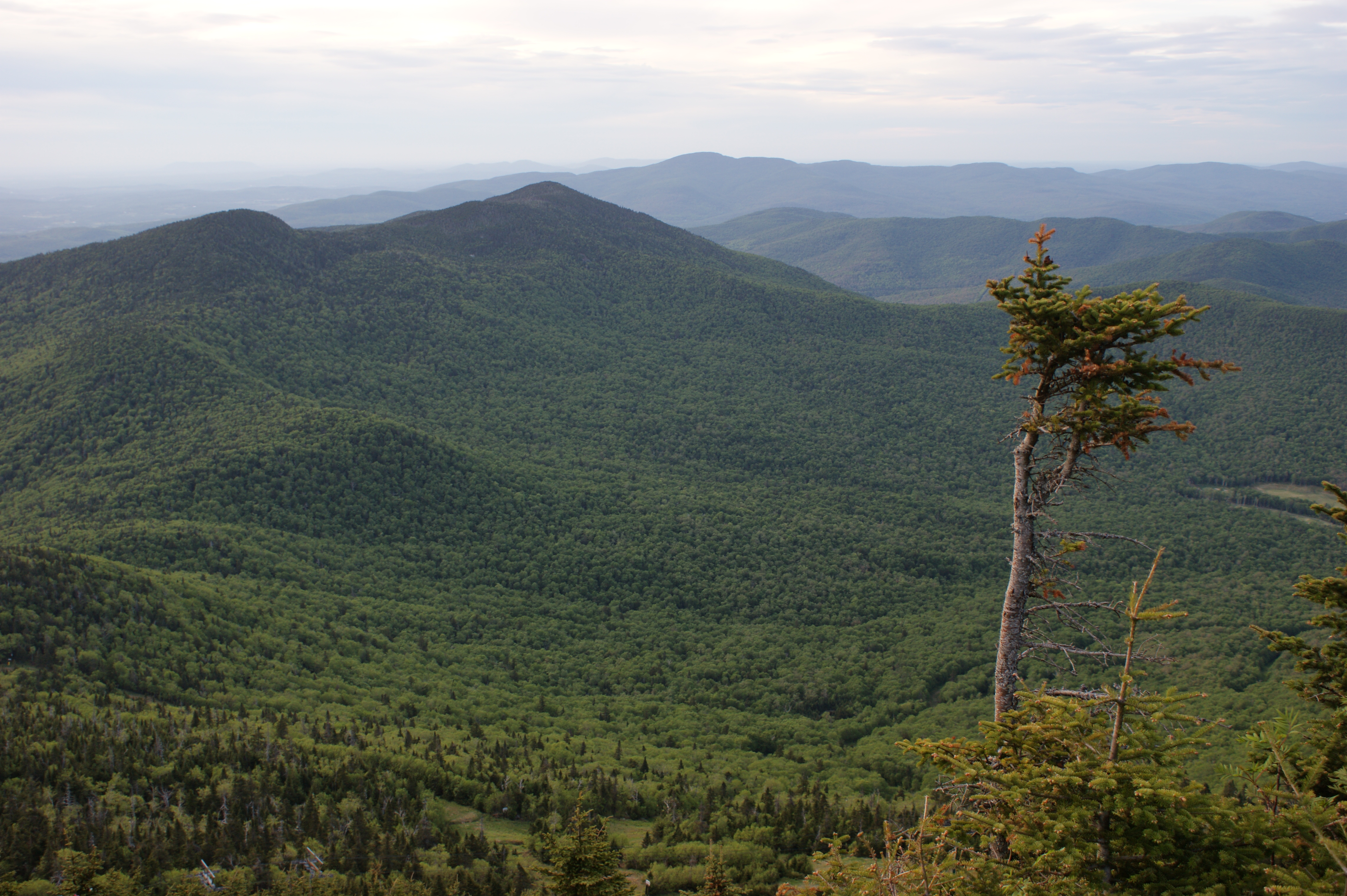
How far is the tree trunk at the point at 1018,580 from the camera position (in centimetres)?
1408

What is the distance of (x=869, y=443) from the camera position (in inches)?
4532

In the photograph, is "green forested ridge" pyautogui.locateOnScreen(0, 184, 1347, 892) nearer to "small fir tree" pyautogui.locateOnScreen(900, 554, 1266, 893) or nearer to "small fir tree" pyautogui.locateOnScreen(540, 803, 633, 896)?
"small fir tree" pyautogui.locateOnScreen(540, 803, 633, 896)

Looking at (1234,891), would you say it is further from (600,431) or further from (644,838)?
(600,431)

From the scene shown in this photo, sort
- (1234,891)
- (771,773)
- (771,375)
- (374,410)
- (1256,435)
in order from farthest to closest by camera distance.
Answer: (771,375) → (1256,435) → (374,410) → (771,773) → (1234,891)

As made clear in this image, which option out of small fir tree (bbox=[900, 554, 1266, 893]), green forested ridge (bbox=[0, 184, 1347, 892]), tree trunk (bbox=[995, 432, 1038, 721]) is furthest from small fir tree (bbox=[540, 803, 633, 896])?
green forested ridge (bbox=[0, 184, 1347, 892])

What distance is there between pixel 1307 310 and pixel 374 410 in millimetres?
171179

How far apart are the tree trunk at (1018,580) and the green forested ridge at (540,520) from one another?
2428 cm

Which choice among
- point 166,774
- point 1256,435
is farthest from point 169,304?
point 1256,435

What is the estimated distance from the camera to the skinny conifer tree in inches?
491

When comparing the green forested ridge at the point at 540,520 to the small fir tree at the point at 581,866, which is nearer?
the small fir tree at the point at 581,866

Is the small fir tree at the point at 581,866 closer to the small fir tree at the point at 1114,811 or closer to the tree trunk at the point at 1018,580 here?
the small fir tree at the point at 1114,811

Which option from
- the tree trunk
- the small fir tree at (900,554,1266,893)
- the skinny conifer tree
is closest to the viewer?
the small fir tree at (900,554,1266,893)

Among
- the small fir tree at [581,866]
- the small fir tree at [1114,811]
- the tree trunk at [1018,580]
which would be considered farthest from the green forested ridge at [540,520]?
the small fir tree at [1114,811]

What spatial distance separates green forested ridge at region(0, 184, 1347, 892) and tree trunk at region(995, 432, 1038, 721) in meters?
24.3
